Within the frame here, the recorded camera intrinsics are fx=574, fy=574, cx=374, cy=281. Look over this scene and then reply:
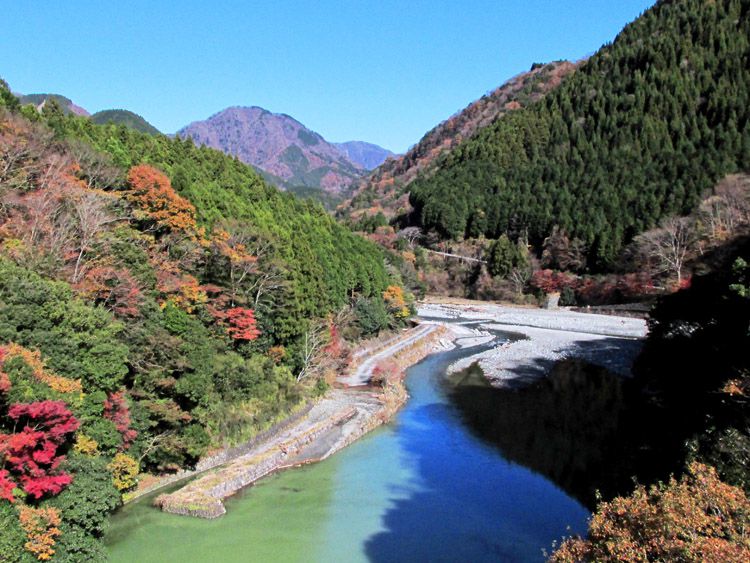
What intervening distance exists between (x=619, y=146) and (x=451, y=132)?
3098 inches

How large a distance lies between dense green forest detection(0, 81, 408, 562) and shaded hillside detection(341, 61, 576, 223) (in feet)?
314

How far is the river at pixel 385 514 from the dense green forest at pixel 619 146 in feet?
174

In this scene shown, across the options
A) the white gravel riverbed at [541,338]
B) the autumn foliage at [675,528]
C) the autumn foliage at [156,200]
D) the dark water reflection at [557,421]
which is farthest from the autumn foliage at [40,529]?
the white gravel riverbed at [541,338]

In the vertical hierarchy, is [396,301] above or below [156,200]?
below

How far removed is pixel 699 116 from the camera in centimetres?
8150

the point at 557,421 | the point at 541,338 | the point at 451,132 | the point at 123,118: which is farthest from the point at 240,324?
the point at 451,132

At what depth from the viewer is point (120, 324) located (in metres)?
17.2

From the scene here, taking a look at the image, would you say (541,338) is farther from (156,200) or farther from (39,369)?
(39,369)

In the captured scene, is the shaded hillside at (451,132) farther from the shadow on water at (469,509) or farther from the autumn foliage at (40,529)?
the autumn foliage at (40,529)

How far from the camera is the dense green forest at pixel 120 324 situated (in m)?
13.3

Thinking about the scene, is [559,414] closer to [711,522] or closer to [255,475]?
[255,475]

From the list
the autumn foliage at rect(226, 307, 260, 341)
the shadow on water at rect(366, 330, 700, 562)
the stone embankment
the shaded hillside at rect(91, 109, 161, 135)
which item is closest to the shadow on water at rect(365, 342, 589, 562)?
the shadow on water at rect(366, 330, 700, 562)

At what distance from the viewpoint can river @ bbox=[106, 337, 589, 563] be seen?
15.9 meters

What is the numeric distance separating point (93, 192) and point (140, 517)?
11.7 meters
